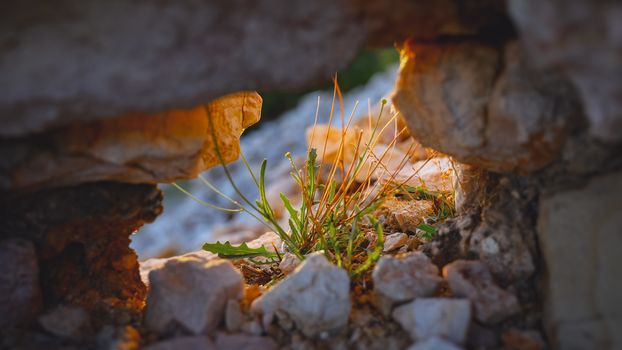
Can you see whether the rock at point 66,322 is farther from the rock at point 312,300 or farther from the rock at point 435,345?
the rock at point 435,345

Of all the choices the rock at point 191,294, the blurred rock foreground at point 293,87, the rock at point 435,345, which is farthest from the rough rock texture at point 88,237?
the rock at point 435,345

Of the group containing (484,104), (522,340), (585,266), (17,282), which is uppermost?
(484,104)

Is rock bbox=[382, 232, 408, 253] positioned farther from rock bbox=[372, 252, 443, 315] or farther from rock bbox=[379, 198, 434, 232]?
rock bbox=[372, 252, 443, 315]

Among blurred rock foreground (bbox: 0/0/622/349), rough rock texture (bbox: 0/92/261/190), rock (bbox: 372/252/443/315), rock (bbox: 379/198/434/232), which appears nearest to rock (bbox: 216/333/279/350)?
blurred rock foreground (bbox: 0/0/622/349)

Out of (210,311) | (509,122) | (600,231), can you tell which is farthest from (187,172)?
(600,231)

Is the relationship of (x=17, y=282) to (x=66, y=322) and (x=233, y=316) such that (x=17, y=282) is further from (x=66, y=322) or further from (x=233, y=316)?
(x=233, y=316)

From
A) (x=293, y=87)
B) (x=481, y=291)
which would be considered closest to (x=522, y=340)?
(x=481, y=291)
